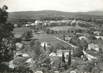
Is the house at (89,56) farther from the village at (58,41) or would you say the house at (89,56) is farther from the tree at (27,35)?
the tree at (27,35)

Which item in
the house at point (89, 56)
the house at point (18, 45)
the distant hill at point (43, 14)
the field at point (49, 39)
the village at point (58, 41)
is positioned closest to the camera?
the house at point (18, 45)

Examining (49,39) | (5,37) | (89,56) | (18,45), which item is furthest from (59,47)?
(5,37)

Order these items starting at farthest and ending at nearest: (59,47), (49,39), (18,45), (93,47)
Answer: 1. (59,47)
2. (49,39)
3. (93,47)
4. (18,45)

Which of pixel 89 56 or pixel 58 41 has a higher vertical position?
pixel 58 41

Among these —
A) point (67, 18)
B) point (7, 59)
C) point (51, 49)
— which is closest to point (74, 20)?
point (67, 18)

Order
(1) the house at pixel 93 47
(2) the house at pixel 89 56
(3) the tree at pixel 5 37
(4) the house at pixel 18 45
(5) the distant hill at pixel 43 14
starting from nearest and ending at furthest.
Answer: (3) the tree at pixel 5 37, (4) the house at pixel 18 45, (5) the distant hill at pixel 43 14, (2) the house at pixel 89 56, (1) the house at pixel 93 47

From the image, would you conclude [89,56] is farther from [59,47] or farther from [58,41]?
[58,41]

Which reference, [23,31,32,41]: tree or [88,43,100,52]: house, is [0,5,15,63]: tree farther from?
[88,43,100,52]: house

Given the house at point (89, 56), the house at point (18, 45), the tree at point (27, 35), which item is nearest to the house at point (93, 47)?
the house at point (89, 56)

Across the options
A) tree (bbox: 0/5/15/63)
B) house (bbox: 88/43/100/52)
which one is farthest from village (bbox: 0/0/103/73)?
tree (bbox: 0/5/15/63)

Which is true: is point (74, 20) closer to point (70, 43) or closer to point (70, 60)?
point (70, 43)

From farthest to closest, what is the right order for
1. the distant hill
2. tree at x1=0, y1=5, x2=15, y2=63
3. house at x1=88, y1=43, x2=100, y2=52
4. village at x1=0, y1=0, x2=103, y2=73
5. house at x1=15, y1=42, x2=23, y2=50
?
house at x1=88, y1=43, x2=100, y2=52 < the distant hill < village at x1=0, y1=0, x2=103, y2=73 < house at x1=15, y1=42, x2=23, y2=50 < tree at x1=0, y1=5, x2=15, y2=63
